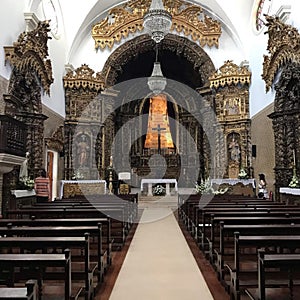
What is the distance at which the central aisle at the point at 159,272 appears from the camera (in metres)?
4.21

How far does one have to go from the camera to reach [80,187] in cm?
1527

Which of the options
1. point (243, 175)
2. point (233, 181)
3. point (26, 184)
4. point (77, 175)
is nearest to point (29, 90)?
point (26, 184)

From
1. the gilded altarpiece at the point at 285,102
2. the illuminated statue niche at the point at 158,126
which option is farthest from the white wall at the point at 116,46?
the illuminated statue niche at the point at 158,126

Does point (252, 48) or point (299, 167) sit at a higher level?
point (252, 48)

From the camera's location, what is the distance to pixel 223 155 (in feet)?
55.3

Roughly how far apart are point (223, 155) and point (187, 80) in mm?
6479

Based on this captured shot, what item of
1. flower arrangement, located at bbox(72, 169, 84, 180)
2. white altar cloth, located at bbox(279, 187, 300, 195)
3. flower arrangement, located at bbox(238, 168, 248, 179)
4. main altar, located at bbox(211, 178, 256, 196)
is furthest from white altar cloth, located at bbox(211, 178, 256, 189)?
flower arrangement, located at bbox(72, 169, 84, 180)

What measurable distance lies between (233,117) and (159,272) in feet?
41.3

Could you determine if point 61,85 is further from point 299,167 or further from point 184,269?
point 184,269

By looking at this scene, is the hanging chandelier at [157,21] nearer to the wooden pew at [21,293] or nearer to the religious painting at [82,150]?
the religious painting at [82,150]

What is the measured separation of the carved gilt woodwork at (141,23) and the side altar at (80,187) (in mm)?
6668

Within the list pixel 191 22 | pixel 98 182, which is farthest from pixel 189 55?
pixel 98 182

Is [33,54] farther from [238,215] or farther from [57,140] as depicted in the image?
[238,215]

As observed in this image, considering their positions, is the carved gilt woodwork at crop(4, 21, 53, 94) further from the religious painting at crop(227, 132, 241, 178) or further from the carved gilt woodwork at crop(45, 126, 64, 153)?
the religious painting at crop(227, 132, 241, 178)
